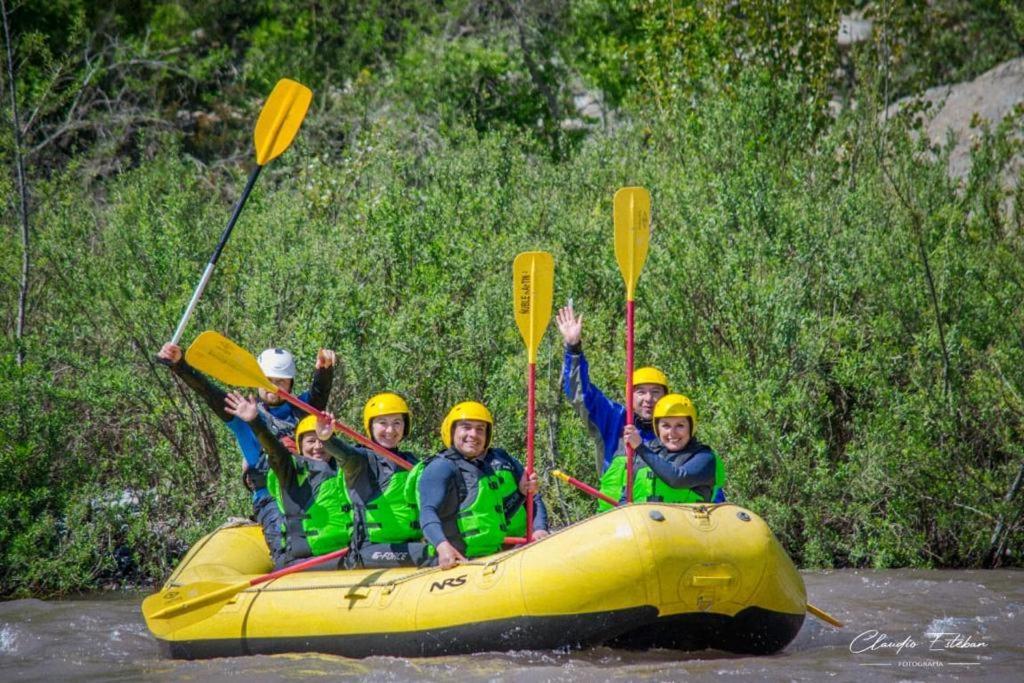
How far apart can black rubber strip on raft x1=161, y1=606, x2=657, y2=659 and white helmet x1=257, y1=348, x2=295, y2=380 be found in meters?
1.70

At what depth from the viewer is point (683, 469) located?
20.3 ft

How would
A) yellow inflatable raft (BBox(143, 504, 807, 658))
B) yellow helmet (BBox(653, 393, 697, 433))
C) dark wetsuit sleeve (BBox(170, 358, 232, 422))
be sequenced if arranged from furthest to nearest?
dark wetsuit sleeve (BBox(170, 358, 232, 422)) < yellow helmet (BBox(653, 393, 697, 433)) < yellow inflatable raft (BBox(143, 504, 807, 658))

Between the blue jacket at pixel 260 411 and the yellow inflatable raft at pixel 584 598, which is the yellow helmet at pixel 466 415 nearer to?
the yellow inflatable raft at pixel 584 598

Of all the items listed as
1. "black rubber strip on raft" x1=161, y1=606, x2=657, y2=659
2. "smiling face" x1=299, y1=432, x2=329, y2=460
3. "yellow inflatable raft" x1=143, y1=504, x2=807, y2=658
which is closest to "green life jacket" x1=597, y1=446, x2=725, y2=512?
"yellow inflatable raft" x1=143, y1=504, x2=807, y2=658

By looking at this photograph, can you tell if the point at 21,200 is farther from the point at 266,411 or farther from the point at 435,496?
the point at 435,496

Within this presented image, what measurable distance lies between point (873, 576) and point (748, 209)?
2.94m

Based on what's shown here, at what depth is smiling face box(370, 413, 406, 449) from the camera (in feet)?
21.9

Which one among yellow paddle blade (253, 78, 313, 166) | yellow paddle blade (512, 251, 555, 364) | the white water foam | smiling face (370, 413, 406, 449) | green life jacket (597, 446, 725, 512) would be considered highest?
yellow paddle blade (253, 78, 313, 166)

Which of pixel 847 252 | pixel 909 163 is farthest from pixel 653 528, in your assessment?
pixel 909 163

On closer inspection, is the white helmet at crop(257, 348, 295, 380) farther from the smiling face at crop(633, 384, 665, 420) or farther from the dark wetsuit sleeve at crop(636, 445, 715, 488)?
the dark wetsuit sleeve at crop(636, 445, 715, 488)

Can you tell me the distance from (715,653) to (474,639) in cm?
108

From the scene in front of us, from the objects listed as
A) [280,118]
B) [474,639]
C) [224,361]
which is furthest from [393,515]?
[280,118]

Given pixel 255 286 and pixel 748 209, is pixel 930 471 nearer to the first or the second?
pixel 748 209

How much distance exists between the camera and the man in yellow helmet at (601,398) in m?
6.91
